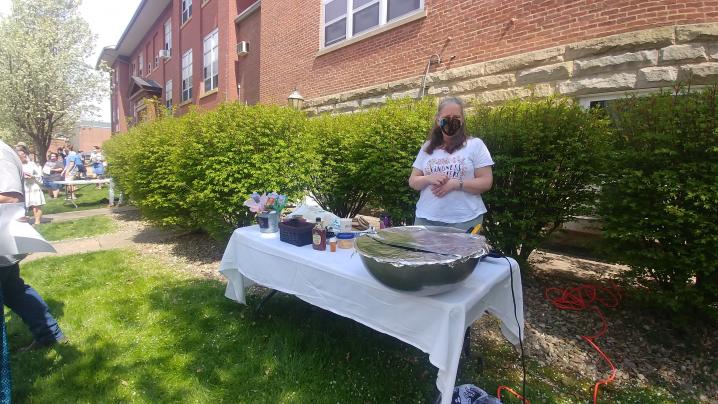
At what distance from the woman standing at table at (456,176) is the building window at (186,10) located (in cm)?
2026

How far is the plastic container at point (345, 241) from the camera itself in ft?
8.58

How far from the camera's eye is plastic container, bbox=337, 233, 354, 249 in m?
2.62

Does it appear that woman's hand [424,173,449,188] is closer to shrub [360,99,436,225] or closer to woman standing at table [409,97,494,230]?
woman standing at table [409,97,494,230]

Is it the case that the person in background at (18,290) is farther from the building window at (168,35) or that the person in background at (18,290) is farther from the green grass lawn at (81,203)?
the building window at (168,35)

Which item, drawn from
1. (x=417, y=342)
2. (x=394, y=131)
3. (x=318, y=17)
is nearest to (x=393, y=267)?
(x=417, y=342)

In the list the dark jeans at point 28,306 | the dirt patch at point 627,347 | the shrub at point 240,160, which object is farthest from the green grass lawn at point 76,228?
the dirt patch at point 627,347

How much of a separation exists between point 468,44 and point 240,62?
1074 cm

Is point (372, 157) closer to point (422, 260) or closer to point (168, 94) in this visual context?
point (422, 260)

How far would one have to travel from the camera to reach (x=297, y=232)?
8.80ft

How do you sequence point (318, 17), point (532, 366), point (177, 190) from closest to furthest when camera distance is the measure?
point (532, 366), point (177, 190), point (318, 17)

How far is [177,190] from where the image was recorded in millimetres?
6035

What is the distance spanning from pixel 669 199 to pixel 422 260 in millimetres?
2372

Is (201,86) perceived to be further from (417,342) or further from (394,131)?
(417,342)

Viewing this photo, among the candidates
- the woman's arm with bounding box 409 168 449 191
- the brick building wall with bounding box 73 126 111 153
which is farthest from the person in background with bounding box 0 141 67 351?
the brick building wall with bounding box 73 126 111 153
